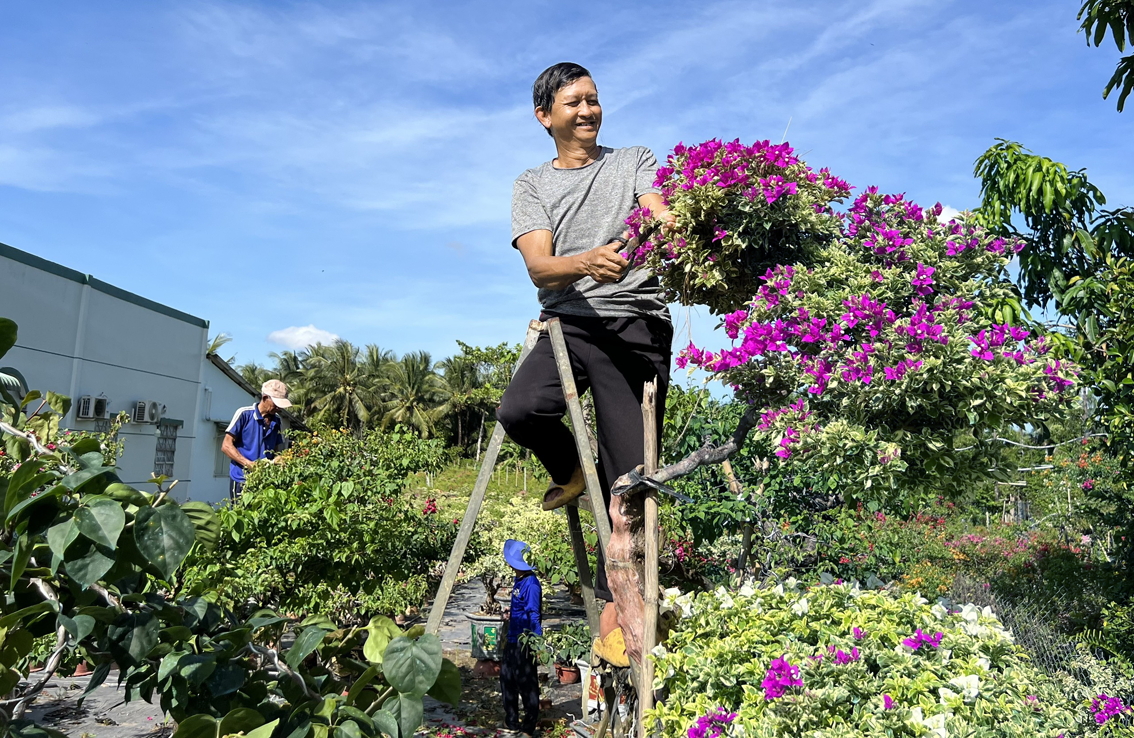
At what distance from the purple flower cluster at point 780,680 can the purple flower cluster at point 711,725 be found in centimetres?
16

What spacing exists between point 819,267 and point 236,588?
4.52 metres

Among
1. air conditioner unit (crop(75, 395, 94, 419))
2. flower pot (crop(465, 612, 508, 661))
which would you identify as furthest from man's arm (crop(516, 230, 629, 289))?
air conditioner unit (crop(75, 395, 94, 419))

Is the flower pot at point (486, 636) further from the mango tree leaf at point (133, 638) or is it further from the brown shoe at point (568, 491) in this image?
the mango tree leaf at point (133, 638)

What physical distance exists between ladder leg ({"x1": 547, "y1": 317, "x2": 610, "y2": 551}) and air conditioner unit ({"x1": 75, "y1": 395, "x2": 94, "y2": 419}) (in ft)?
51.6

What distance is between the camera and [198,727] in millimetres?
1392

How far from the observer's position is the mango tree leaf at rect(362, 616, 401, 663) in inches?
64.6

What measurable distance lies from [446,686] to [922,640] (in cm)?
185

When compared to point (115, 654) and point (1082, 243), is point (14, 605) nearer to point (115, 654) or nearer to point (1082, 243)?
point (115, 654)

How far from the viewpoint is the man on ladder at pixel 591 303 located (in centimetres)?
318

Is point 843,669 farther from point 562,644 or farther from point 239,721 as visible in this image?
point 562,644

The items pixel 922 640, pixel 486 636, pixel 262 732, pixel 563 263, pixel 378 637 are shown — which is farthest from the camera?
pixel 486 636


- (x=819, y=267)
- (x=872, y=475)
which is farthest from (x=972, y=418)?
(x=819, y=267)

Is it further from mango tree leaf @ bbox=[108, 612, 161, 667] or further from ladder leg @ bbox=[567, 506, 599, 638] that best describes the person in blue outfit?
mango tree leaf @ bbox=[108, 612, 161, 667]

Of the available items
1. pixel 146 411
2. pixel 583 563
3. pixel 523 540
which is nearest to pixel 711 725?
pixel 583 563
